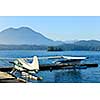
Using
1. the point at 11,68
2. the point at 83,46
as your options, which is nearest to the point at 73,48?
the point at 83,46

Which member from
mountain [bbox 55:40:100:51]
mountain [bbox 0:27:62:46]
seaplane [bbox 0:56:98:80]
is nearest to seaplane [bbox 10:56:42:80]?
seaplane [bbox 0:56:98:80]

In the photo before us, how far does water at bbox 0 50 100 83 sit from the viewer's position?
3854 millimetres

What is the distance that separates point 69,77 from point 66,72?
0.06 m

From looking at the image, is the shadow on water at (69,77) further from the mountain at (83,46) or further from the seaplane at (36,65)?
the mountain at (83,46)

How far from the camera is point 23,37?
391 cm

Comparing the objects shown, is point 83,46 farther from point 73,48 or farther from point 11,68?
point 11,68

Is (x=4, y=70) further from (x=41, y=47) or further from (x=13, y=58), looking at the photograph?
(x=41, y=47)

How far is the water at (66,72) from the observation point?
385 centimetres

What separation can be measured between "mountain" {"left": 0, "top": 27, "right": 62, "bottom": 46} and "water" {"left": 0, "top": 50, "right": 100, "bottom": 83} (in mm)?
95

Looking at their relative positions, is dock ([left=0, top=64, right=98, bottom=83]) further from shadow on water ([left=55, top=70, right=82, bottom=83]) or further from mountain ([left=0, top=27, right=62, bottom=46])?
mountain ([left=0, top=27, right=62, bottom=46])

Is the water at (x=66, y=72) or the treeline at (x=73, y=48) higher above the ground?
the treeline at (x=73, y=48)

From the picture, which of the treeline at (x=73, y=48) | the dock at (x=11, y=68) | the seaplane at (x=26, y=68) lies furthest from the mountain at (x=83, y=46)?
the seaplane at (x=26, y=68)
